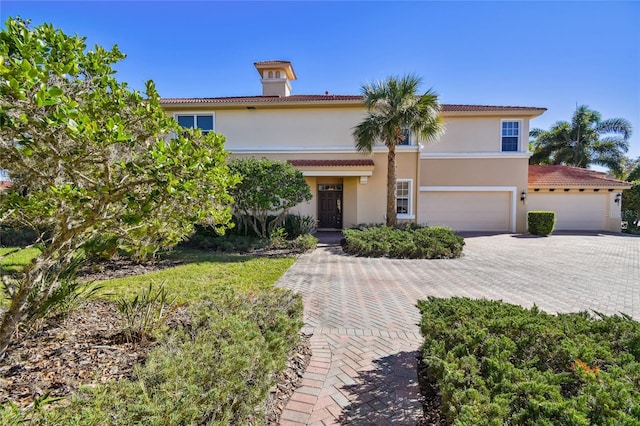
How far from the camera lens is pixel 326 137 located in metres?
17.3

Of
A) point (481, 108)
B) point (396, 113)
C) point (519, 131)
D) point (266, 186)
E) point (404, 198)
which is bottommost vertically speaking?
point (404, 198)

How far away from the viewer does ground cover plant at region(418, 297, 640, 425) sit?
1.92 meters

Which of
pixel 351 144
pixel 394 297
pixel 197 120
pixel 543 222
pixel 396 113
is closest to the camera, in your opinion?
pixel 394 297

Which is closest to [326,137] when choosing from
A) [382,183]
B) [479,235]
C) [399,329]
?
[382,183]

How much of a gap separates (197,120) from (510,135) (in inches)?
742

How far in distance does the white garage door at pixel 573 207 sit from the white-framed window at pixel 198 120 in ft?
70.0

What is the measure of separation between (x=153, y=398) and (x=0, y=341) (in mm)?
2064

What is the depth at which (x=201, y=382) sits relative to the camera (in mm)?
2256

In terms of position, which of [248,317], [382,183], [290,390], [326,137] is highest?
[326,137]

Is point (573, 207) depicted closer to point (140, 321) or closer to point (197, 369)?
point (197, 369)

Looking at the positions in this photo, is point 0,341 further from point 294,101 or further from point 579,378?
point 294,101

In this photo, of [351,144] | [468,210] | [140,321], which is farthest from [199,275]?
[468,210]

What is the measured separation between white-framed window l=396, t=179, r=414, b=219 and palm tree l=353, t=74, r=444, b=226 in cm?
360

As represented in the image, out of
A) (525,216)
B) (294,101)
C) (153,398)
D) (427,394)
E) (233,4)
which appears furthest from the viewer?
(525,216)
